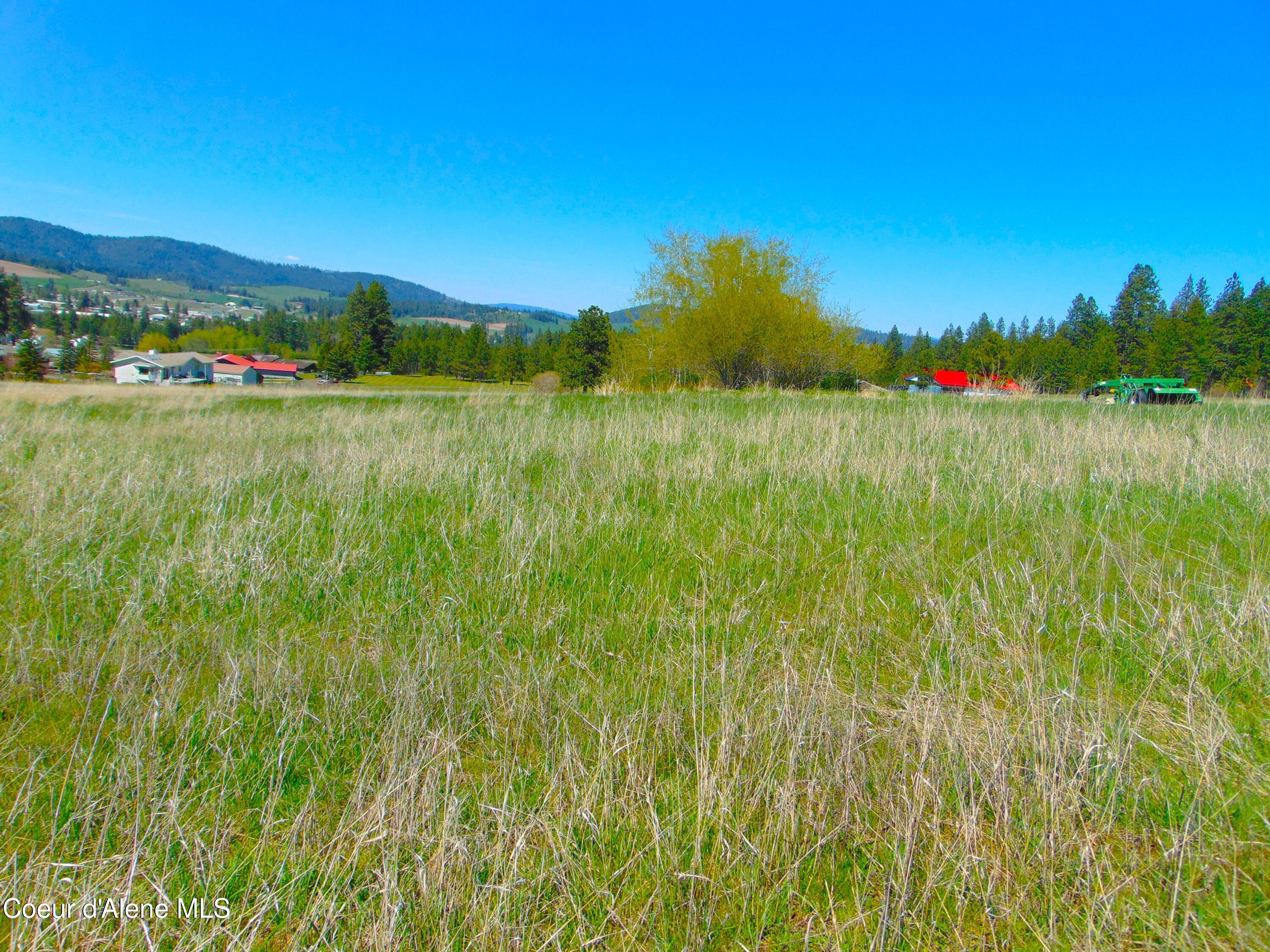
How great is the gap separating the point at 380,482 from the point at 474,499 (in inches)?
46.4

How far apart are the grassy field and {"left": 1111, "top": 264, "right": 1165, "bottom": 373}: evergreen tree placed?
296ft

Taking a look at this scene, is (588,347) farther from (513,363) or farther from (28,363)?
(28,363)

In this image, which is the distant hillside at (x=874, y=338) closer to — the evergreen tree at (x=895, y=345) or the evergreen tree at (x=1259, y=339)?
the evergreen tree at (x=895, y=345)

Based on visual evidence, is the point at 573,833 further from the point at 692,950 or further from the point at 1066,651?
the point at 1066,651

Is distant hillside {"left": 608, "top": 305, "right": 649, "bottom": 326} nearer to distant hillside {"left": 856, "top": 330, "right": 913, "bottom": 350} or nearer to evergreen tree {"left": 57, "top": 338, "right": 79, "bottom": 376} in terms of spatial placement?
distant hillside {"left": 856, "top": 330, "right": 913, "bottom": 350}

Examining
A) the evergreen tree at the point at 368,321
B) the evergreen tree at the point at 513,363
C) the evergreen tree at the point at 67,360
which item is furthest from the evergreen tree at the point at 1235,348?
the evergreen tree at the point at 67,360

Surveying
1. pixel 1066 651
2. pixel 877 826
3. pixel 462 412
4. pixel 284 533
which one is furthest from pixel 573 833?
pixel 462 412

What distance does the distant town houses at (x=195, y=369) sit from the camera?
3351 inches

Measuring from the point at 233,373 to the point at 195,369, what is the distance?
5422 millimetres

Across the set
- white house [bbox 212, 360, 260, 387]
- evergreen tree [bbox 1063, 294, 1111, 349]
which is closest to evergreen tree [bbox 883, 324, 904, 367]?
evergreen tree [bbox 1063, 294, 1111, 349]

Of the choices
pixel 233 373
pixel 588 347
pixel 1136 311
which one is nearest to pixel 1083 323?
pixel 1136 311

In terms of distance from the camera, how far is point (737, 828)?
1.81 meters

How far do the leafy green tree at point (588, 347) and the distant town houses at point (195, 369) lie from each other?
44.4 metres

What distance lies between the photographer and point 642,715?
237cm
